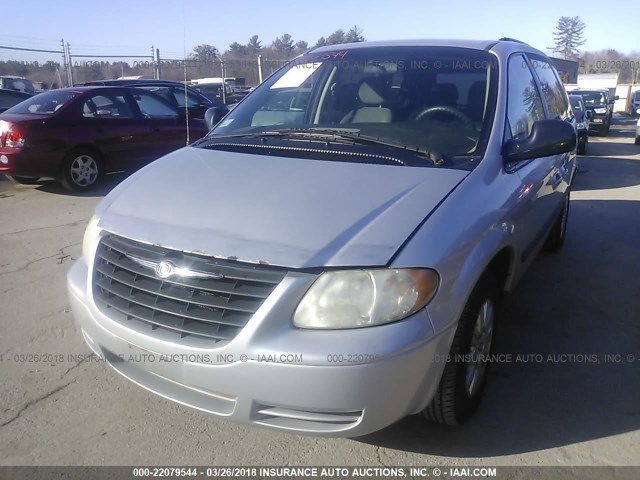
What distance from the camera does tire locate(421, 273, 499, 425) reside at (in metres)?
Answer: 2.35

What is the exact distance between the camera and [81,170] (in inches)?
316

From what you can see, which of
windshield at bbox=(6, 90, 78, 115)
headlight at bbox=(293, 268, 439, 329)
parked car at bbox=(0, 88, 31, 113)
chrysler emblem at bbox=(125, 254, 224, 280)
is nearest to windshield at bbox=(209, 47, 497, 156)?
headlight at bbox=(293, 268, 439, 329)

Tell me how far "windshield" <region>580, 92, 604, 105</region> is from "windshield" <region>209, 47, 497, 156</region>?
17.4m

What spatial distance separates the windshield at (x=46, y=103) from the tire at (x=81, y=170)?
695 millimetres

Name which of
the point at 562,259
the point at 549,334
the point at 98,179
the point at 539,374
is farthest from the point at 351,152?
the point at 98,179

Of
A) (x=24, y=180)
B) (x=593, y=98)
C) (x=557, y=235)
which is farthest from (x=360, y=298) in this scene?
(x=593, y=98)

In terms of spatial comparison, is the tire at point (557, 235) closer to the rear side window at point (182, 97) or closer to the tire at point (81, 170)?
the tire at point (81, 170)

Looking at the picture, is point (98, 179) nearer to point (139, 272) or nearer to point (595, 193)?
point (139, 272)

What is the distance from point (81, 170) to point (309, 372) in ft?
23.3

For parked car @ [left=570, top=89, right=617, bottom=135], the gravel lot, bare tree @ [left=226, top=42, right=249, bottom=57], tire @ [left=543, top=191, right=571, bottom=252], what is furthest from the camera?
bare tree @ [left=226, top=42, right=249, bottom=57]

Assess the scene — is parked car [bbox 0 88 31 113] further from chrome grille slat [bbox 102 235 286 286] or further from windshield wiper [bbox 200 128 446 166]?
chrome grille slat [bbox 102 235 286 286]

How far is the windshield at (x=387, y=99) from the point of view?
3014mm

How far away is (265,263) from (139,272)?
59cm

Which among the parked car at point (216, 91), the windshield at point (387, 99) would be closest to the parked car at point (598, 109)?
the parked car at point (216, 91)
